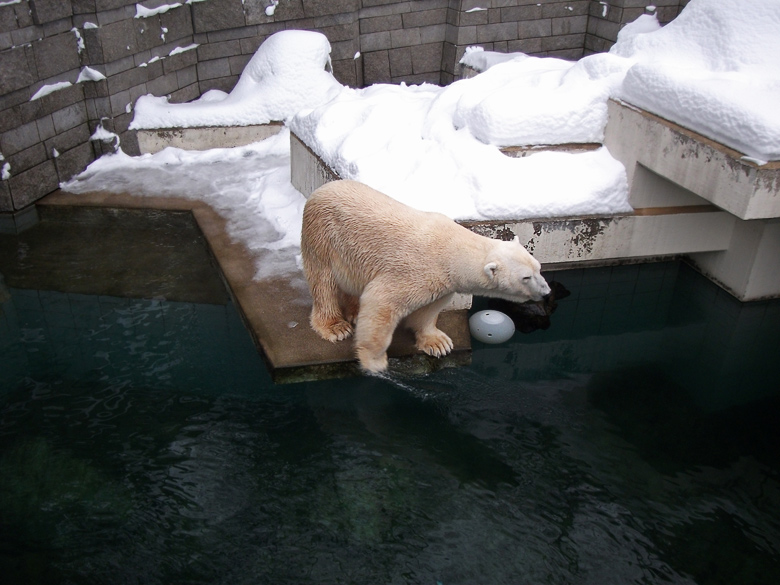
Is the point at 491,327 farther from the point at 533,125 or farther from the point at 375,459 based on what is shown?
the point at 533,125

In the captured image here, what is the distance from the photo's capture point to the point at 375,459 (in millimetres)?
4527

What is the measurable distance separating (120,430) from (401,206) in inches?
95.1

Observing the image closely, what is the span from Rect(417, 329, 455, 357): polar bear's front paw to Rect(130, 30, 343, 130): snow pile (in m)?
5.34

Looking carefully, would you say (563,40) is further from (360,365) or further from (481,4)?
(360,365)

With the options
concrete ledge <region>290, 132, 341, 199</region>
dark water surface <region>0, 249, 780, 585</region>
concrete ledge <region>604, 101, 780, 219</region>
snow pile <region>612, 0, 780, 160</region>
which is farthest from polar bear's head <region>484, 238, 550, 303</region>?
concrete ledge <region>290, 132, 341, 199</region>

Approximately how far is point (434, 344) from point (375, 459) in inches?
38.8

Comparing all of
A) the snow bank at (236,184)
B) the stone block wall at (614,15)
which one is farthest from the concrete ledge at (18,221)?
the stone block wall at (614,15)

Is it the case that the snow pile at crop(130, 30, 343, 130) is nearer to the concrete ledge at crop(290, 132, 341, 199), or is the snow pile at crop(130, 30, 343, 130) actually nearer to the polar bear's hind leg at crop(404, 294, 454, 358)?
the concrete ledge at crop(290, 132, 341, 199)

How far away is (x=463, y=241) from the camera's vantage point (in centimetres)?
461

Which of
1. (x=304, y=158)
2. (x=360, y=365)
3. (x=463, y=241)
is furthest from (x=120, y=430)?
(x=304, y=158)

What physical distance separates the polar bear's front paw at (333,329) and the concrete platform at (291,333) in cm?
5

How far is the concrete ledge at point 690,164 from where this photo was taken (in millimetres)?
5094

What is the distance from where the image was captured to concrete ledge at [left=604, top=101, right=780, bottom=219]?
5094 millimetres

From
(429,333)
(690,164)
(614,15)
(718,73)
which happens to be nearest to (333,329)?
(429,333)
